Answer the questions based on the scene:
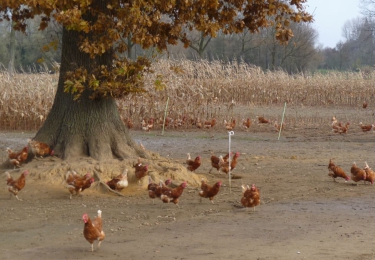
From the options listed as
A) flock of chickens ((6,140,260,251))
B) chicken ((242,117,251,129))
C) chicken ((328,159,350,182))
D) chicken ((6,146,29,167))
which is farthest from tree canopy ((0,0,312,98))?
chicken ((242,117,251,129))

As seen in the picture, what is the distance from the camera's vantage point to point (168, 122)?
2445cm

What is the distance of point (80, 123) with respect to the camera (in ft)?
42.2

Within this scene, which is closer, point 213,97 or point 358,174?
point 358,174

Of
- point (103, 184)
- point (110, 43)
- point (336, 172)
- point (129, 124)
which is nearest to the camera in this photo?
point (110, 43)

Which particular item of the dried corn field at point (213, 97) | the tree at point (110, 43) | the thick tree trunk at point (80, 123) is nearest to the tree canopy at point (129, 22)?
the tree at point (110, 43)

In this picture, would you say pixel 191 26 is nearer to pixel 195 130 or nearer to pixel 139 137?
pixel 139 137

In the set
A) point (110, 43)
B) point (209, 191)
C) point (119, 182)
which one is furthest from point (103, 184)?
point (110, 43)

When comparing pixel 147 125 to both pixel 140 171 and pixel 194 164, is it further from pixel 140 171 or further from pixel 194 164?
pixel 140 171

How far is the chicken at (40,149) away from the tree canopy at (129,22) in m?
1.24

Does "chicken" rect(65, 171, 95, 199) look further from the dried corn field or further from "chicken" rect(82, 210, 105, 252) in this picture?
the dried corn field

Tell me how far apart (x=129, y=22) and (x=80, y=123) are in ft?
9.25

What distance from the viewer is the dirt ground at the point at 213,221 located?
8078mm

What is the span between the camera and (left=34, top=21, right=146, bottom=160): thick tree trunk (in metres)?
12.7

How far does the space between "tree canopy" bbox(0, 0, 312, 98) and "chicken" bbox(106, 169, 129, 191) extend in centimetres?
150
